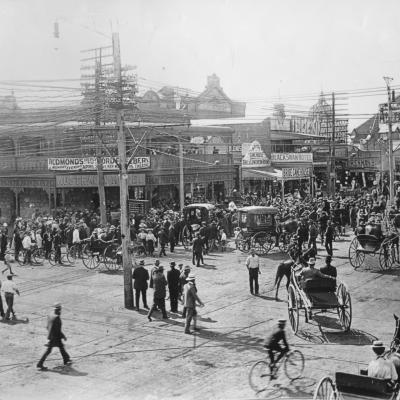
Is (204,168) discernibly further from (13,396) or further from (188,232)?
(13,396)

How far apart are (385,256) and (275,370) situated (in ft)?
34.0

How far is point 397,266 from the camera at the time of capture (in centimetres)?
2070

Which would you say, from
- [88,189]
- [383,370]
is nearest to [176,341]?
[383,370]

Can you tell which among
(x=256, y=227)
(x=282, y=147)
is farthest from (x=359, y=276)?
(x=282, y=147)

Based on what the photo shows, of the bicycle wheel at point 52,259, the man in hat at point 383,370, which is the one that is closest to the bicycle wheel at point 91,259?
the bicycle wheel at point 52,259

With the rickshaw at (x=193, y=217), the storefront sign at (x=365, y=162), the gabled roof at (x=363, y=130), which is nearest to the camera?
the rickshaw at (x=193, y=217)

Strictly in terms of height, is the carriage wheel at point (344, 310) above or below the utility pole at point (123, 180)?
below

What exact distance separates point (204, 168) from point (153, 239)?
16437mm

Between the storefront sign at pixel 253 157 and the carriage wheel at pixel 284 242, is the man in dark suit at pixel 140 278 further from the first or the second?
the storefront sign at pixel 253 157

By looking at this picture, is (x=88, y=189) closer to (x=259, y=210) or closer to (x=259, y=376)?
(x=259, y=210)

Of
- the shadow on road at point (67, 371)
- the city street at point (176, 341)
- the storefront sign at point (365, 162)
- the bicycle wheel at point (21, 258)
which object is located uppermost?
the storefront sign at point (365, 162)

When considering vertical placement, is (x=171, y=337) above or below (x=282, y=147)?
below

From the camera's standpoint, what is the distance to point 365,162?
200 feet

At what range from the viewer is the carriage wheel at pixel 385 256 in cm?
1959
